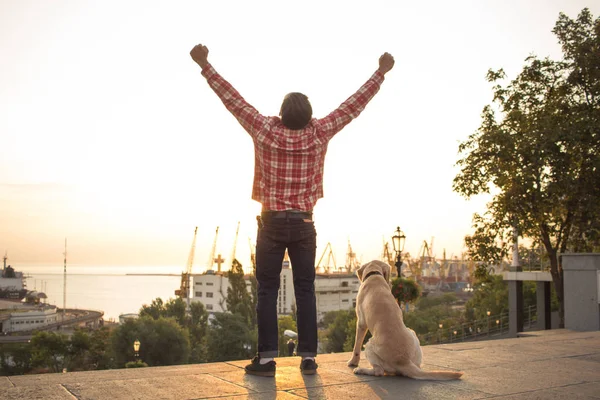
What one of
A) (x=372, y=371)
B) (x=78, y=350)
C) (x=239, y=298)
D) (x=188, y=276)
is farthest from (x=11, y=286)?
(x=372, y=371)

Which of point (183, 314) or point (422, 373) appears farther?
point (183, 314)

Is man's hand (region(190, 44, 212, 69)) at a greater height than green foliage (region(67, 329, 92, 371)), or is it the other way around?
man's hand (region(190, 44, 212, 69))

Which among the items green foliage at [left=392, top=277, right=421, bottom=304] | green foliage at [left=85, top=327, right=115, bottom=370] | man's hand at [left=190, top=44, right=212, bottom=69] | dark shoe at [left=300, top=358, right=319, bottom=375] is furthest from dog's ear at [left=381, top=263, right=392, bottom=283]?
green foliage at [left=85, top=327, right=115, bottom=370]

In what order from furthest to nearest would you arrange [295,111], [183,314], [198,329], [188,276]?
[188,276] → [183,314] → [198,329] → [295,111]

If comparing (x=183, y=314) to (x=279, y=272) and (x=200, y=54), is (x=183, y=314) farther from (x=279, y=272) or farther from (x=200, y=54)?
(x=200, y=54)

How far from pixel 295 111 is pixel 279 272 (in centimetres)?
Answer: 104

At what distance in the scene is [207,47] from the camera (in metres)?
3.80

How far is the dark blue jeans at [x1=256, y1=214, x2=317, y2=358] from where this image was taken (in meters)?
3.65

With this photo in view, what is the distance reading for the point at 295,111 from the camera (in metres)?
3.62

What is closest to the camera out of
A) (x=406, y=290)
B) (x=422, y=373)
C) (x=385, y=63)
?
(x=422, y=373)

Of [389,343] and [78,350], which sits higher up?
[389,343]

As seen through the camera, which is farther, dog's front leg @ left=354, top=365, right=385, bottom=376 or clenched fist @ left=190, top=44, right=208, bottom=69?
clenched fist @ left=190, top=44, right=208, bottom=69

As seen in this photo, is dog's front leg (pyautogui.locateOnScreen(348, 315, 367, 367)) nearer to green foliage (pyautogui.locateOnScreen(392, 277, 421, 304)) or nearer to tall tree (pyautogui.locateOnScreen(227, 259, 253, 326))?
green foliage (pyautogui.locateOnScreen(392, 277, 421, 304))

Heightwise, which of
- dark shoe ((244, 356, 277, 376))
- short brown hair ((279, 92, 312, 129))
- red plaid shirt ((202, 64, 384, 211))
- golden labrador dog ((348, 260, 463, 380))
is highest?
short brown hair ((279, 92, 312, 129))
